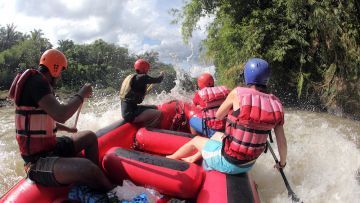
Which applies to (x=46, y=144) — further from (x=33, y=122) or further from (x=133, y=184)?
(x=133, y=184)

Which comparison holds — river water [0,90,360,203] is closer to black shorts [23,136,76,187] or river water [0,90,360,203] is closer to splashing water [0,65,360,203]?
splashing water [0,65,360,203]

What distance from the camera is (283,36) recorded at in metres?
10.6

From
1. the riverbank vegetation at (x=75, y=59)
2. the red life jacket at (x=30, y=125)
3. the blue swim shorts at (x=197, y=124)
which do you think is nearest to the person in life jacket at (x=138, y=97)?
the blue swim shorts at (x=197, y=124)

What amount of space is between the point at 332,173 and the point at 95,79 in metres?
37.0

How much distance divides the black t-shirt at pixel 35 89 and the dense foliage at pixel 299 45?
887 centimetres

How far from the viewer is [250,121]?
2.90 m

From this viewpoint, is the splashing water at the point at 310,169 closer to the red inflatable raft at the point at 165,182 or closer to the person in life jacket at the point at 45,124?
the red inflatable raft at the point at 165,182

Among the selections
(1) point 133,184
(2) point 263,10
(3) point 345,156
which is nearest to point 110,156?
(1) point 133,184

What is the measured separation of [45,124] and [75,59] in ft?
133

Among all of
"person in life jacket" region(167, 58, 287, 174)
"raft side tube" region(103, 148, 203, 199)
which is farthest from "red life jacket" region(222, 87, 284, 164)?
"raft side tube" region(103, 148, 203, 199)

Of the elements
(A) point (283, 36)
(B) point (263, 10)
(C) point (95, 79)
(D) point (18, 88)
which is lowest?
(C) point (95, 79)

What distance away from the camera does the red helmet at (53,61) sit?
9.26 ft

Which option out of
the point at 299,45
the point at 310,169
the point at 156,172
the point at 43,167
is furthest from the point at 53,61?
the point at 299,45

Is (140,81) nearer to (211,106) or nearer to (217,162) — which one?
(211,106)
